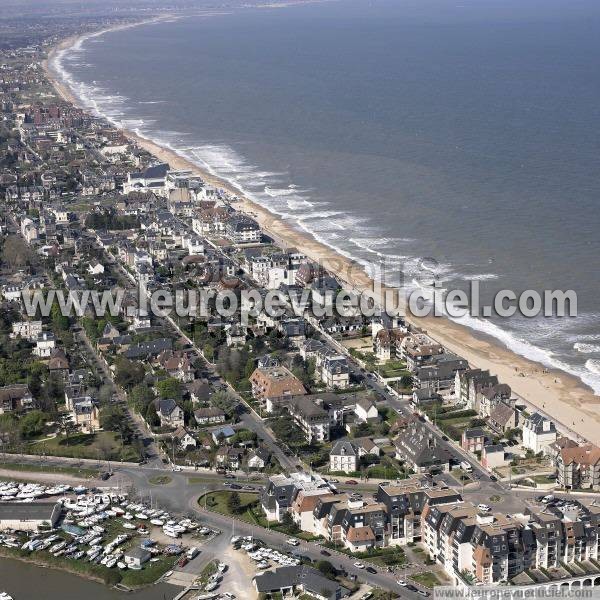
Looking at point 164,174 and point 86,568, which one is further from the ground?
point 164,174

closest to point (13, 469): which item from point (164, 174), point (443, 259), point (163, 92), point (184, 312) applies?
point (184, 312)

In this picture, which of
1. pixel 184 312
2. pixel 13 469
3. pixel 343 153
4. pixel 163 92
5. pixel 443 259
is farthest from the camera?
pixel 163 92

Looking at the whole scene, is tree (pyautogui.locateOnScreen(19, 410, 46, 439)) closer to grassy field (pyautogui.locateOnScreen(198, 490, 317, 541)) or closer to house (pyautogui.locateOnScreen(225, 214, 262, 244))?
grassy field (pyautogui.locateOnScreen(198, 490, 317, 541))

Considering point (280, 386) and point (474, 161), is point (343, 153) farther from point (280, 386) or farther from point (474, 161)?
point (280, 386)

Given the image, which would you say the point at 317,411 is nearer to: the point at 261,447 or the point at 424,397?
the point at 261,447

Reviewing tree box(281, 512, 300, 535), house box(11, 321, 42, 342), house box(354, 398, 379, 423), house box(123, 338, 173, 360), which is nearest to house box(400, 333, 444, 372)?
house box(354, 398, 379, 423)

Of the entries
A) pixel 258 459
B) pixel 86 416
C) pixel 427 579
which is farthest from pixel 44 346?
pixel 427 579
